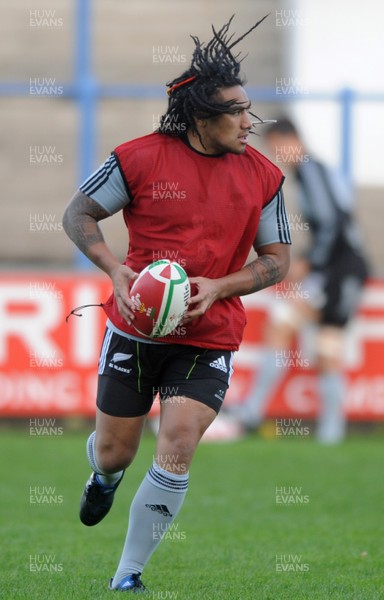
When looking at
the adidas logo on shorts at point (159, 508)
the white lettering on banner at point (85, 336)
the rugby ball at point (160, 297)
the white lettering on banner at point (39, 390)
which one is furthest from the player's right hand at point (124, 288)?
the white lettering on banner at point (39, 390)

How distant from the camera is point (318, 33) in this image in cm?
1675

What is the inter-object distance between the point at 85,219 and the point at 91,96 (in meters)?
6.86

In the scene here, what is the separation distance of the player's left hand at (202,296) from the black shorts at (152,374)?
23 cm

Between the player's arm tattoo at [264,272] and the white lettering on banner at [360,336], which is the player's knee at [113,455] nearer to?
the player's arm tattoo at [264,272]

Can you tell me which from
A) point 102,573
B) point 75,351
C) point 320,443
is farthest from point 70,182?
point 102,573

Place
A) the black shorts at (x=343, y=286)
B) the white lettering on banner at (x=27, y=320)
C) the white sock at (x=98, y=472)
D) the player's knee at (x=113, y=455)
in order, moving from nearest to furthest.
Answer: the player's knee at (x=113, y=455)
the white sock at (x=98, y=472)
the white lettering on banner at (x=27, y=320)
the black shorts at (x=343, y=286)

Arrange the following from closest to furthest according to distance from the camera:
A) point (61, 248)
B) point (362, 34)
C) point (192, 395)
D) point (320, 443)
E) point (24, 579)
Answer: point (192, 395) < point (24, 579) < point (320, 443) < point (61, 248) < point (362, 34)

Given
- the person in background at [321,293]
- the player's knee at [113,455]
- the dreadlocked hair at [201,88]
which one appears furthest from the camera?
the person in background at [321,293]

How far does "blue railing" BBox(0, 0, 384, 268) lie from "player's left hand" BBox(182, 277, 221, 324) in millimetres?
6871

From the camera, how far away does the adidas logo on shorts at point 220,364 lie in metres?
5.81

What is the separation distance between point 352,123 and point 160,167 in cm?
738

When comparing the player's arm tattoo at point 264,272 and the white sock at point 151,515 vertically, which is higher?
the player's arm tattoo at point 264,272

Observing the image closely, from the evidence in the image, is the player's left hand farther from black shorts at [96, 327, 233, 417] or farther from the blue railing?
the blue railing

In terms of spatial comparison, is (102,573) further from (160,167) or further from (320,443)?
(320,443)
